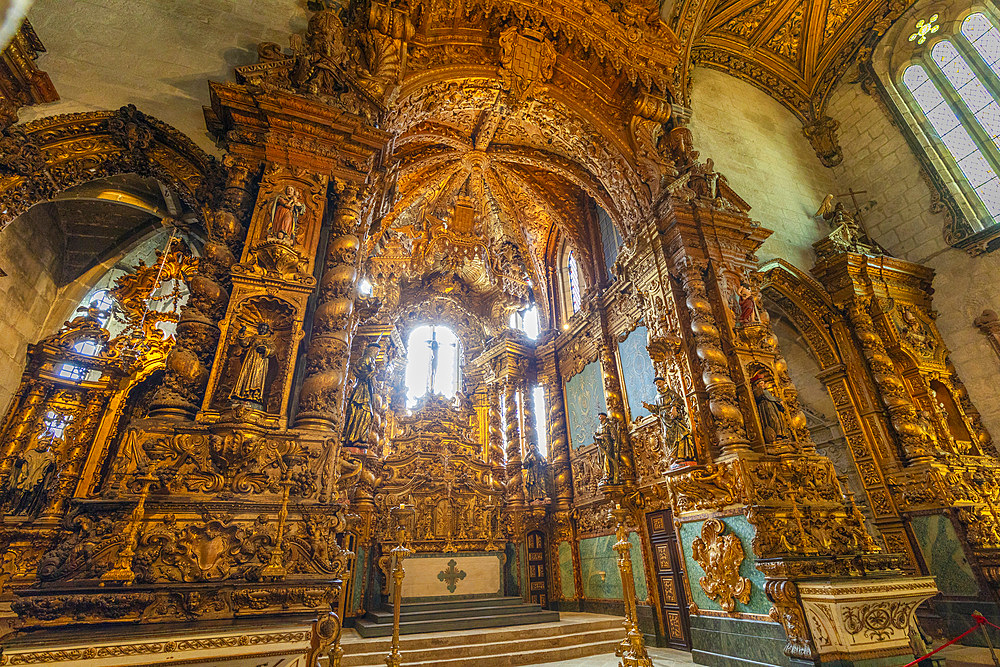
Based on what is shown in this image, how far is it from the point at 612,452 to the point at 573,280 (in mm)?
6074

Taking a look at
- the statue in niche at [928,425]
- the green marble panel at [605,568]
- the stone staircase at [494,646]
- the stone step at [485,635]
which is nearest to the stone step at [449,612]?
the stone step at [485,635]

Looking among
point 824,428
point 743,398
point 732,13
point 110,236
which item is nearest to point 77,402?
point 110,236

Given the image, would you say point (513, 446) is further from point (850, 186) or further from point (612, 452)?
point (850, 186)

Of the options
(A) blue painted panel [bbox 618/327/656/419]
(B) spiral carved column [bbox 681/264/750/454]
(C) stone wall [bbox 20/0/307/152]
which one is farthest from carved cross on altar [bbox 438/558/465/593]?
(C) stone wall [bbox 20/0/307/152]

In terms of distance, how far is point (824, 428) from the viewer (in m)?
10.8

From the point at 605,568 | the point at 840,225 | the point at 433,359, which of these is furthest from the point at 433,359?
the point at 840,225

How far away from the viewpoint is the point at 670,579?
783 cm

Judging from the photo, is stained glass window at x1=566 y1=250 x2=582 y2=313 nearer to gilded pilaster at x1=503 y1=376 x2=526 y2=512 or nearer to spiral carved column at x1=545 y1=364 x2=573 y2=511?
spiral carved column at x1=545 y1=364 x2=573 y2=511

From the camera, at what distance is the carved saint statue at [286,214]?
19.9ft

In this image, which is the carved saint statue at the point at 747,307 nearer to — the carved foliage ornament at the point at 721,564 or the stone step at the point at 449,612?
the carved foliage ornament at the point at 721,564

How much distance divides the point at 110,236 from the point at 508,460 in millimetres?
10270

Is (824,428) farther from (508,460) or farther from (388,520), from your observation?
(388,520)

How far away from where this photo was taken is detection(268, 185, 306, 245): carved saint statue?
6.05 metres

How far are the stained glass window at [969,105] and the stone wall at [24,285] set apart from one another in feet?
63.9
